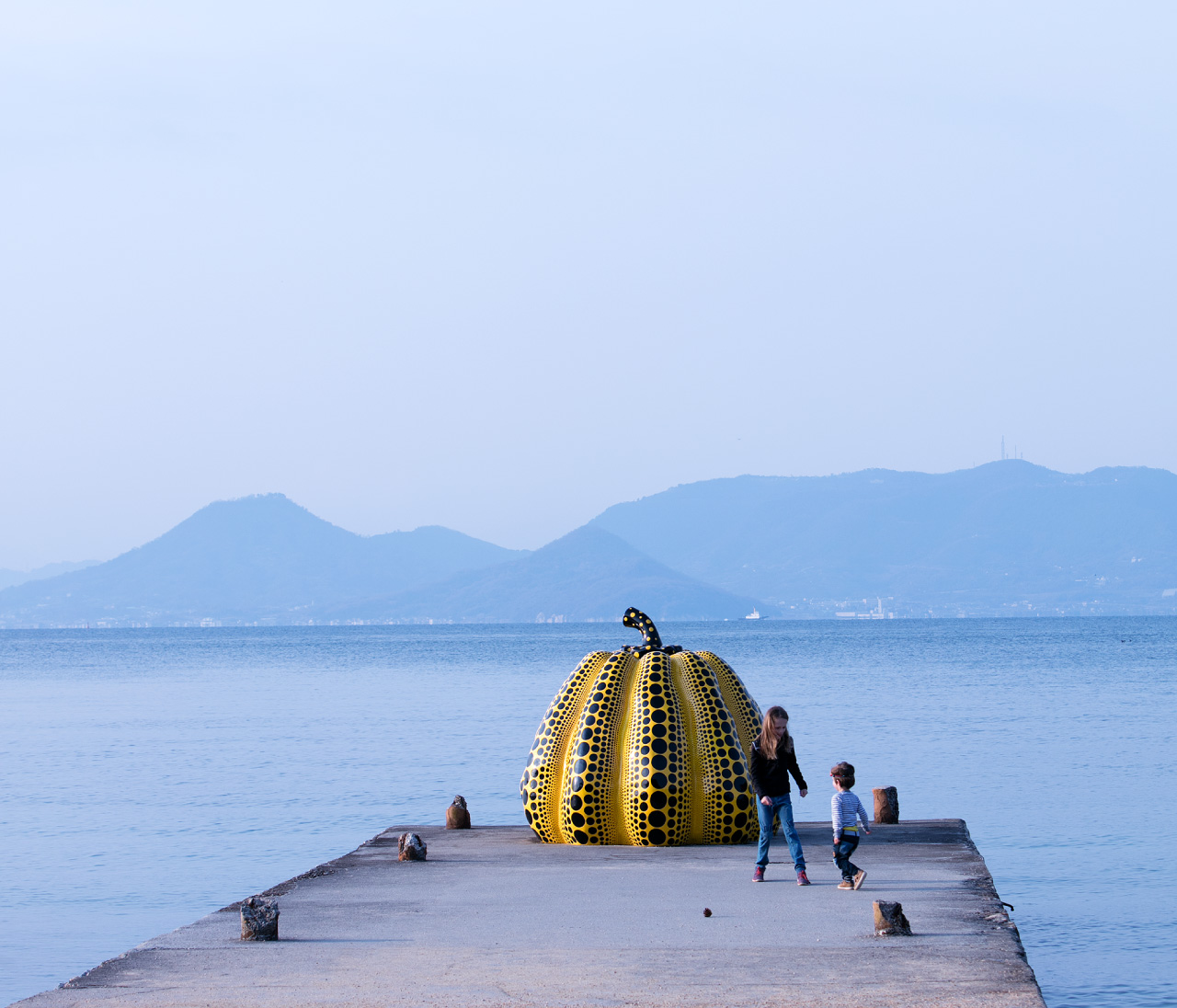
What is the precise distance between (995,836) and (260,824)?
1171cm

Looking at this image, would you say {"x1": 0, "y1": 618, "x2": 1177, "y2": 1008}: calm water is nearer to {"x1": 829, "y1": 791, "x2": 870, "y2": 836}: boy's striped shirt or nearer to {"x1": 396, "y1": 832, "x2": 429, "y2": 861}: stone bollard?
{"x1": 829, "y1": 791, "x2": 870, "y2": 836}: boy's striped shirt

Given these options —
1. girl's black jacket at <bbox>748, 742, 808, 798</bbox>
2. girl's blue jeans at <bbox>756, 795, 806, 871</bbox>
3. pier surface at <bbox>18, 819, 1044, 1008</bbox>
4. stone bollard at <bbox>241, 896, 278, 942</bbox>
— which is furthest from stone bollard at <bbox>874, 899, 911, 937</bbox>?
stone bollard at <bbox>241, 896, 278, 942</bbox>

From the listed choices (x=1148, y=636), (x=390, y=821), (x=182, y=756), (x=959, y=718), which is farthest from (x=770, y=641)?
(x=390, y=821)

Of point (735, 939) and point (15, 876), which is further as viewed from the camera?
point (15, 876)

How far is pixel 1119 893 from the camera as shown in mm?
19359

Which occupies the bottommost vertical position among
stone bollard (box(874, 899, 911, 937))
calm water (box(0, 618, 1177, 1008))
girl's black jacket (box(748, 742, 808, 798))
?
calm water (box(0, 618, 1177, 1008))

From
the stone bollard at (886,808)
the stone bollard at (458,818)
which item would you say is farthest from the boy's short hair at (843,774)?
the stone bollard at (458,818)

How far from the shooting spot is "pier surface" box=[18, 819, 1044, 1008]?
9781 mm

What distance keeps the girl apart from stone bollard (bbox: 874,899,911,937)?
6.69ft

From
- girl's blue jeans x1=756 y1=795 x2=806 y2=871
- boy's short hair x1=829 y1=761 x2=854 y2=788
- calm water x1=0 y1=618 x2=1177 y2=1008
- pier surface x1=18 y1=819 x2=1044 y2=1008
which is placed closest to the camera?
pier surface x1=18 y1=819 x2=1044 y2=1008

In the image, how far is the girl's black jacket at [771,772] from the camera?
1381 cm

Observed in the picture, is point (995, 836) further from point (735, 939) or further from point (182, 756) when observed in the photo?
point (182, 756)

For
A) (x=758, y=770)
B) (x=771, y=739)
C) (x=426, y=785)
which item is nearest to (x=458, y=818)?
(x=758, y=770)

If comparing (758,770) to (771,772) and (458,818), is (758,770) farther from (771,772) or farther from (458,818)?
(458,818)
